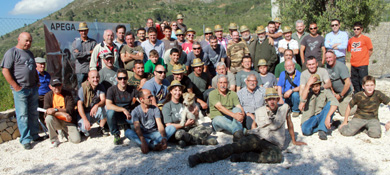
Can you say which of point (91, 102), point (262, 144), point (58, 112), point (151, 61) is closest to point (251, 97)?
point (262, 144)

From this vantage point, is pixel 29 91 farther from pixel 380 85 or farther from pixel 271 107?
pixel 380 85

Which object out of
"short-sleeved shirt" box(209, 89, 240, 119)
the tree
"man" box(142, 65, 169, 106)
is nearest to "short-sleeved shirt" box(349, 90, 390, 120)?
"short-sleeved shirt" box(209, 89, 240, 119)

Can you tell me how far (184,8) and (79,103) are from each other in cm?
5507

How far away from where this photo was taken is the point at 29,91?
546 centimetres

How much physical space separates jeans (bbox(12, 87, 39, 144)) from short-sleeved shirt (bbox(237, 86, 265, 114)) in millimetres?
3896

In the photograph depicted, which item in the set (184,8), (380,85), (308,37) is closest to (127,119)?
(308,37)

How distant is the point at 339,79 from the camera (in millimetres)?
6438

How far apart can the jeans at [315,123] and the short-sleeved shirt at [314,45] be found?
2206 mm

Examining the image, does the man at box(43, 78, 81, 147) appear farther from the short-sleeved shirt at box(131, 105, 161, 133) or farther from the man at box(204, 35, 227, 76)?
the man at box(204, 35, 227, 76)

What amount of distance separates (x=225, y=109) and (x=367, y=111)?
2.54m

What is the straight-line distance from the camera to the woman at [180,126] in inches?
199

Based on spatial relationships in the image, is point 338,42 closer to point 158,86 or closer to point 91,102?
point 158,86

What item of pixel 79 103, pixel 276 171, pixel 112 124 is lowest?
pixel 276 171

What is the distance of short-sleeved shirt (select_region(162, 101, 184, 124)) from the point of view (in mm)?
5176
